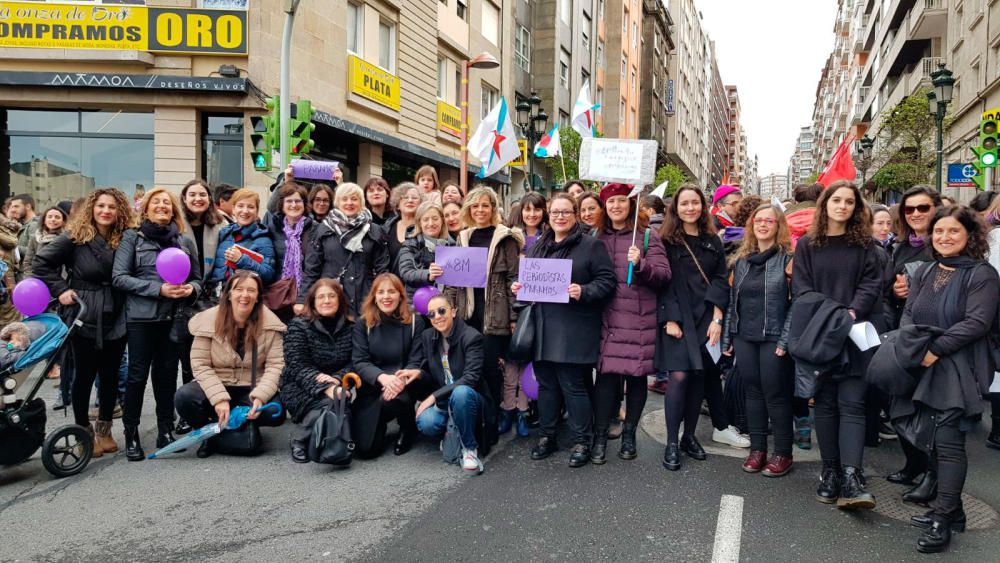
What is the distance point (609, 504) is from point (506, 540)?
2.77 ft

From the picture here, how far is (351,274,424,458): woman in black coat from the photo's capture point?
17.6ft

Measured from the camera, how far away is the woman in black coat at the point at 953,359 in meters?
3.84

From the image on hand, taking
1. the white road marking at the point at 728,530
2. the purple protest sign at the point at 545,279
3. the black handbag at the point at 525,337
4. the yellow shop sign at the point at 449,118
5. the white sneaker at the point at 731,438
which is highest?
the yellow shop sign at the point at 449,118

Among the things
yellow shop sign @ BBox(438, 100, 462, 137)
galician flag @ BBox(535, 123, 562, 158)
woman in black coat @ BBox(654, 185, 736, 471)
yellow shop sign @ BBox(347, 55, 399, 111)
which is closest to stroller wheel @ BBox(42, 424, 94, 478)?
woman in black coat @ BBox(654, 185, 736, 471)

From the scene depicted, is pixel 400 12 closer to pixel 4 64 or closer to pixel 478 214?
pixel 4 64

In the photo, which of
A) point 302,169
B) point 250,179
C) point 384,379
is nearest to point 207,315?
point 384,379

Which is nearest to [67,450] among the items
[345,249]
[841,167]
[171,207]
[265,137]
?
[171,207]

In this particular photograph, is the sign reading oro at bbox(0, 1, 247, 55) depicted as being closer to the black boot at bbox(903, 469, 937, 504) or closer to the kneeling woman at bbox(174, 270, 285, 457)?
the kneeling woman at bbox(174, 270, 285, 457)

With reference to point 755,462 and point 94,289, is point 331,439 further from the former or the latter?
point 755,462

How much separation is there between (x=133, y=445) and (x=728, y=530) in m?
4.23

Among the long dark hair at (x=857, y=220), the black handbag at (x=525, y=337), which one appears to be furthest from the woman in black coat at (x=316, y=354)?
the long dark hair at (x=857, y=220)

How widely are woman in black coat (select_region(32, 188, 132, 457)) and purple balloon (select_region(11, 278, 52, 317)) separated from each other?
0.23 meters

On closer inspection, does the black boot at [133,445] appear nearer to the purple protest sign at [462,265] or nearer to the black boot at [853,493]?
the purple protest sign at [462,265]

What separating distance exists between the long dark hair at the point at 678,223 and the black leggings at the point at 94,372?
13.7ft
